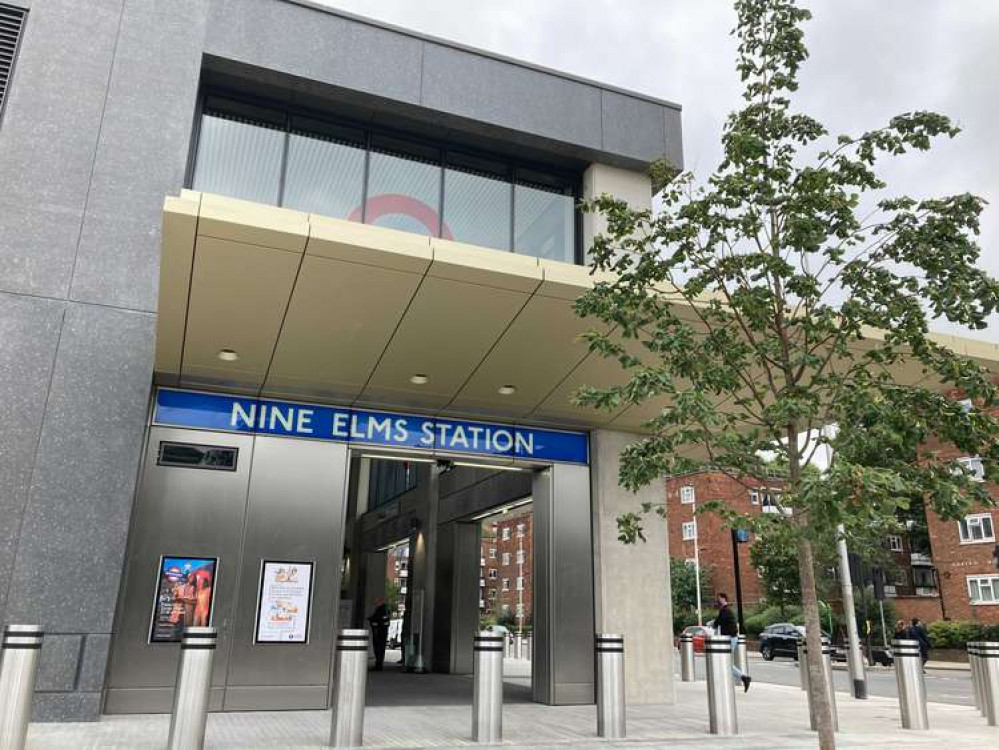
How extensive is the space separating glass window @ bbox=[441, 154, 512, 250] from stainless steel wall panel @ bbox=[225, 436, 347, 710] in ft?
13.0

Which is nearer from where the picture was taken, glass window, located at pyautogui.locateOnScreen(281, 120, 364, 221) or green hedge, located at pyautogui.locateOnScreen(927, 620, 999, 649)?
glass window, located at pyautogui.locateOnScreen(281, 120, 364, 221)

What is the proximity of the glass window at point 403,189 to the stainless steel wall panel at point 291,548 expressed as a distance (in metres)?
3.66

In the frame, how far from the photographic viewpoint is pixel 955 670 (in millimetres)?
32125

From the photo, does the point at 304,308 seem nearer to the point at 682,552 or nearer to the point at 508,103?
the point at 508,103

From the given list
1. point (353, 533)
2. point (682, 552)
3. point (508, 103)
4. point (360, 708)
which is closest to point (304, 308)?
point (360, 708)

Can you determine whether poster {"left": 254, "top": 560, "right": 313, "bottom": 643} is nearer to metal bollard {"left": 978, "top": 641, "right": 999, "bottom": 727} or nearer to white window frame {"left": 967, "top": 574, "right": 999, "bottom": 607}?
metal bollard {"left": 978, "top": 641, "right": 999, "bottom": 727}

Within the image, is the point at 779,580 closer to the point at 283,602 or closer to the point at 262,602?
the point at 283,602

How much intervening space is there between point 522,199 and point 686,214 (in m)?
6.12

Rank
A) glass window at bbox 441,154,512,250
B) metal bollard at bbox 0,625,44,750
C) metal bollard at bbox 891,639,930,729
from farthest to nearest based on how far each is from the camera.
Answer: glass window at bbox 441,154,512,250
metal bollard at bbox 891,639,930,729
metal bollard at bbox 0,625,44,750

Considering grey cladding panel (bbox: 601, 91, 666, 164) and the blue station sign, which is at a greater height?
grey cladding panel (bbox: 601, 91, 666, 164)

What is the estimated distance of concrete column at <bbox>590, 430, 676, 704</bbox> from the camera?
1262 centimetres

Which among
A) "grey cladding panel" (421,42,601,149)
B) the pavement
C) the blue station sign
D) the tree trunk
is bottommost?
the pavement

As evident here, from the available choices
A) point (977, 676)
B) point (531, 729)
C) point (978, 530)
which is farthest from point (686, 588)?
point (531, 729)

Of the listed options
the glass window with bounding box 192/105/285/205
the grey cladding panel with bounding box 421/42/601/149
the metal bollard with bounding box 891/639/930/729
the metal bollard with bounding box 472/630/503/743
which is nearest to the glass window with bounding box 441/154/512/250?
the grey cladding panel with bounding box 421/42/601/149
